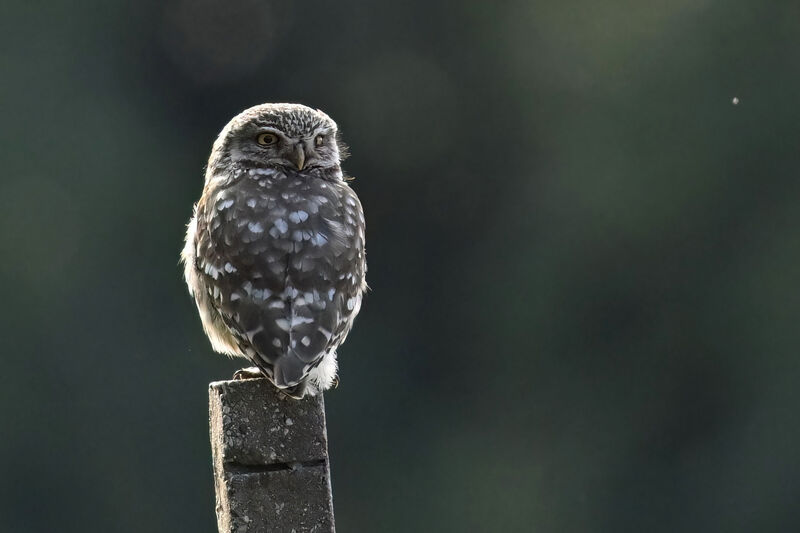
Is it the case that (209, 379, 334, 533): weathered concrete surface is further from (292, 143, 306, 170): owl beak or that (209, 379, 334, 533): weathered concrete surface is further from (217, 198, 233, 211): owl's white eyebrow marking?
(292, 143, 306, 170): owl beak

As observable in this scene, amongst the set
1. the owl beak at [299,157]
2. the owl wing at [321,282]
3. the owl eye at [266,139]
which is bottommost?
the owl wing at [321,282]

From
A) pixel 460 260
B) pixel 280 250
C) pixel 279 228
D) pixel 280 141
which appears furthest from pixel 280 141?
pixel 460 260

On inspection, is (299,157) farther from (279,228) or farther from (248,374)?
(248,374)

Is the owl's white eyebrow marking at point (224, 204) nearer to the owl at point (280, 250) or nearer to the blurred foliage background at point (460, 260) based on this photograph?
the owl at point (280, 250)

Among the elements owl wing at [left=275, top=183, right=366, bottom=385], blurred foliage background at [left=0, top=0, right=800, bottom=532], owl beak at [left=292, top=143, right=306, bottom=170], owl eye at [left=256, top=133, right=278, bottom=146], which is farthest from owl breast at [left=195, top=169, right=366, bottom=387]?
blurred foliage background at [left=0, top=0, right=800, bottom=532]

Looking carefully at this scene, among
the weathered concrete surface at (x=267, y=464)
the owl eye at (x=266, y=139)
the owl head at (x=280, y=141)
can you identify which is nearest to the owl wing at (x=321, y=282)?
the weathered concrete surface at (x=267, y=464)

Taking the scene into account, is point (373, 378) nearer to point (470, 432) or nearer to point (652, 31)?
point (470, 432)

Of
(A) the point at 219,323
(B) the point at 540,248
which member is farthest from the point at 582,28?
(A) the point at 219,323
